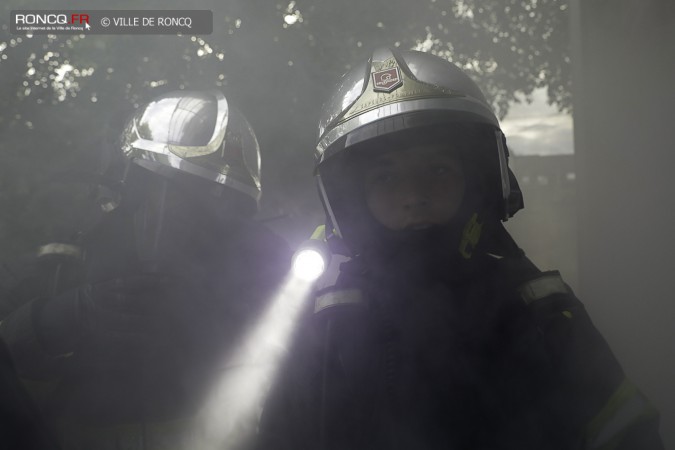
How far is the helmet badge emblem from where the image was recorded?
1.75m

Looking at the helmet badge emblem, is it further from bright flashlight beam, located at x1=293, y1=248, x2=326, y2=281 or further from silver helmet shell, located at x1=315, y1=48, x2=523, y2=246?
bright flashlight beam, located at x1=293, y1=248, x2=326, y2=281

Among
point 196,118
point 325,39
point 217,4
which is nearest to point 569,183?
point 325,39

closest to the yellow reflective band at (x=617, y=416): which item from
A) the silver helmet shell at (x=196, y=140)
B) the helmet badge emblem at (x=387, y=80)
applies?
the helmet badge emblem at (x=387, y=80)

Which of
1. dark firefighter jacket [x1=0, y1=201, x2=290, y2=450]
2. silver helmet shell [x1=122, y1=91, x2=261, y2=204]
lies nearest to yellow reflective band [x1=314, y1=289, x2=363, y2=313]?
dark firefighter jacket [x1=0, y1=201, x2=290, y2=450]

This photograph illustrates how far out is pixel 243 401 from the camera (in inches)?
90.9

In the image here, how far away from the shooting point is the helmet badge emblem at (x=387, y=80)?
175 cm

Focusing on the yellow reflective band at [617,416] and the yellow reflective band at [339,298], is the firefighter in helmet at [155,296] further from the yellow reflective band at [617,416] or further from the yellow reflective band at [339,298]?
the yellow reflective band at [617,416]

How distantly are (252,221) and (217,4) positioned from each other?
149 inches

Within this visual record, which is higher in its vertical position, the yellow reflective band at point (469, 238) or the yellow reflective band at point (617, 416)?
the yellow reflective band at point (469, 238)

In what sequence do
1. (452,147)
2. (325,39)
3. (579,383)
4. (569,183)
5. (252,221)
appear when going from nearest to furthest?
1. (579,383)
2. (452,147)
3. (252,221)
4. (325,39)
5. (569,183)

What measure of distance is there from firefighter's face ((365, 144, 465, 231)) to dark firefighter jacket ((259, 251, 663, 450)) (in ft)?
0.47

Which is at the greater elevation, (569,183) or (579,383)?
(569,183)

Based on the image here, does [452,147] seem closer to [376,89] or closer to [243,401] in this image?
[376,89]

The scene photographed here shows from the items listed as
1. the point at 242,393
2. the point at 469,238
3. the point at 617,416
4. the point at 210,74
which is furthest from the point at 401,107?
the point at 210,74
